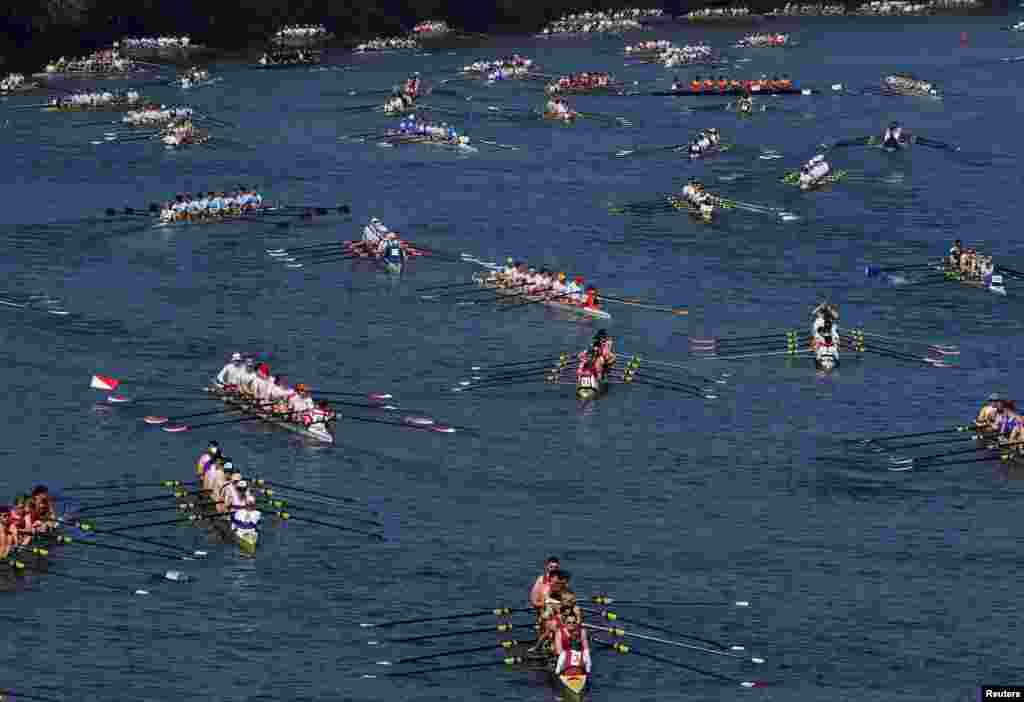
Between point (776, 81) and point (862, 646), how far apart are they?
127664mm

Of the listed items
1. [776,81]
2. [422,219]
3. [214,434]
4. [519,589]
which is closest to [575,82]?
[776,81]

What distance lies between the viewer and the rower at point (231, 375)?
79.0m

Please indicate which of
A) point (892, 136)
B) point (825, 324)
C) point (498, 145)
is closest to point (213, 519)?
point (825, 324)

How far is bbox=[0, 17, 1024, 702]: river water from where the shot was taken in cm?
5644

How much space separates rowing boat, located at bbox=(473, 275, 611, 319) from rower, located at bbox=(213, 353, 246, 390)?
20725mm

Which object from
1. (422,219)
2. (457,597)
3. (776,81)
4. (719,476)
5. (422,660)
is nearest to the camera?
(422,660)

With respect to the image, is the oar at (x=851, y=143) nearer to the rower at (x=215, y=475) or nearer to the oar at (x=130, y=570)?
the rower at (x=215, y=475)

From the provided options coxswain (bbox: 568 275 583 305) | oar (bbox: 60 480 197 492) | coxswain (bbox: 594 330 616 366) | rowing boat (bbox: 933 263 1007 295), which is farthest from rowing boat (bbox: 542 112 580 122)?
oar (bbox: 60 480 197 492)

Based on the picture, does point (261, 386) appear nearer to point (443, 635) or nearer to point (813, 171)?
point (443, 635)

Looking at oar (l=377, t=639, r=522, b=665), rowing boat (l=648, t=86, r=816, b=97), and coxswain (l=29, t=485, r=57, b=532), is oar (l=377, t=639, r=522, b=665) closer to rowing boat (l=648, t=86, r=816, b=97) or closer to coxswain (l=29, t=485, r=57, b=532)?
coxswain (l=29, t=485, r=57, b=532)

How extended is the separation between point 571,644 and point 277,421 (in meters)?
26.4

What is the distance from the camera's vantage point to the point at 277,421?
7631cm

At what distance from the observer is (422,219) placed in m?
121

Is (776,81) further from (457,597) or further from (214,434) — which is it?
(457,597)
